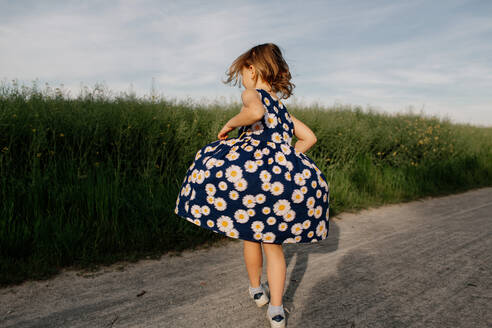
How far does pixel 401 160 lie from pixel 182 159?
229 inches

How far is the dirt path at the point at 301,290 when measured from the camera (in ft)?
7.33

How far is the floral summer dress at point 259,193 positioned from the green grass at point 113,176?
5.14ft

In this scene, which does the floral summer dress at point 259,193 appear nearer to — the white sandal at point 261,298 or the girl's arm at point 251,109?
the girl's arm at point 251,109

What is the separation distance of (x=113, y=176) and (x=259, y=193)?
302 centimetres

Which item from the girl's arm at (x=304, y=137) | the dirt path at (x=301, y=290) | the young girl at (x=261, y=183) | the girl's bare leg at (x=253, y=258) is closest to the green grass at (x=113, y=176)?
the dirt path at (x=301, y=290)

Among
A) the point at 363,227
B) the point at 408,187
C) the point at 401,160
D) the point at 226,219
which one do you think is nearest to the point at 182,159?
the point at 363,227

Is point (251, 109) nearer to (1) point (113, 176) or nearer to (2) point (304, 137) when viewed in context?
(2) point (304, 137)

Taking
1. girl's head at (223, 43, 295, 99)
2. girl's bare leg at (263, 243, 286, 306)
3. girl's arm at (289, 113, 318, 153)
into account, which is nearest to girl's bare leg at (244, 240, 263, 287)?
girl's bare leg at (263, 243, 286, 306)

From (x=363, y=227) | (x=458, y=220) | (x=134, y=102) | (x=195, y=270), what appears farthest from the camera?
(x=134, y=102)

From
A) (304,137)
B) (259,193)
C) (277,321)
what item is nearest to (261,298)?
(277,321)

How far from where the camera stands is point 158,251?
3404mm

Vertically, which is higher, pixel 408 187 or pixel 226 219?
pixel 226 219

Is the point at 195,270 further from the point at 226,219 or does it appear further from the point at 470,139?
the point at 470,139

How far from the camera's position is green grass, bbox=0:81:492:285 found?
3.16m
